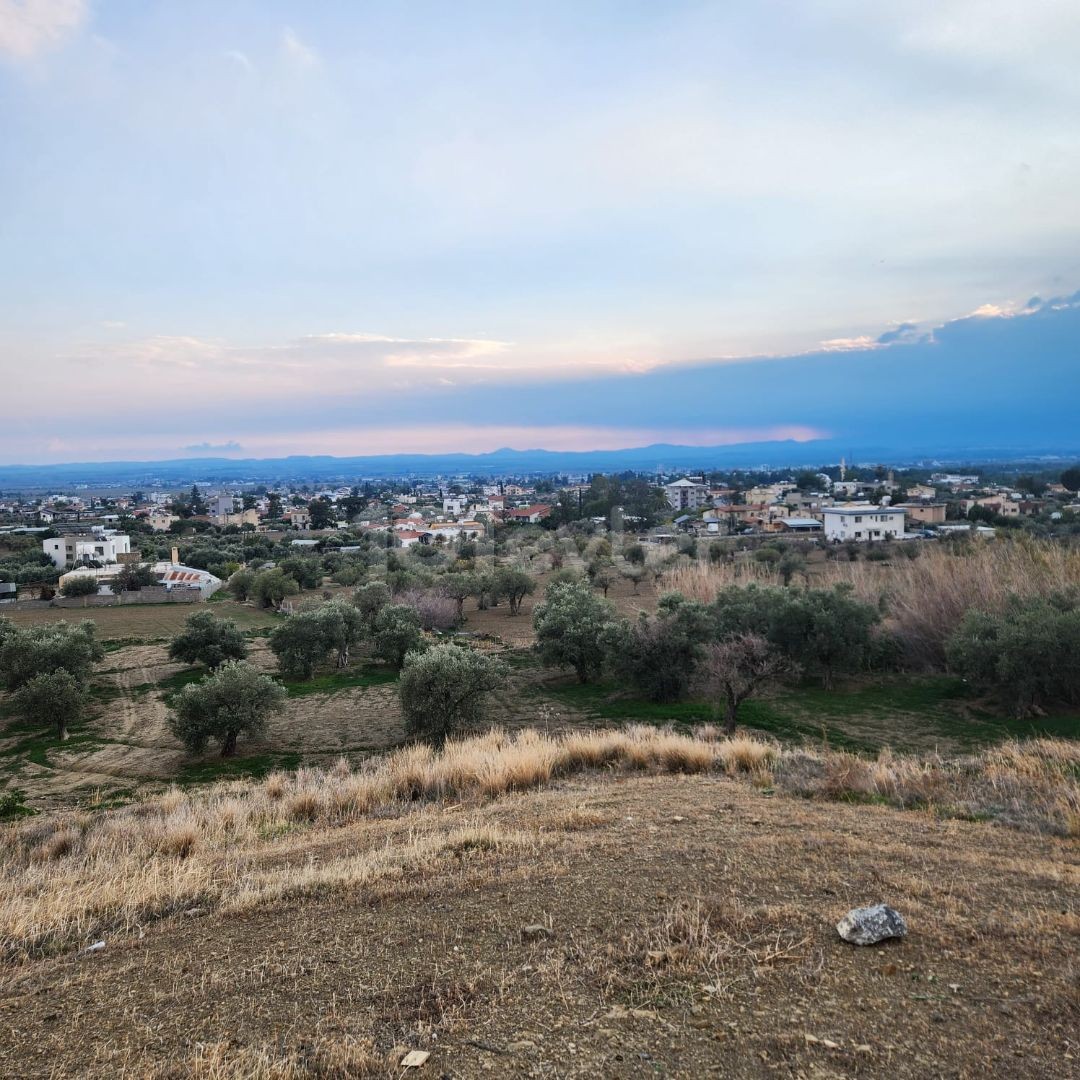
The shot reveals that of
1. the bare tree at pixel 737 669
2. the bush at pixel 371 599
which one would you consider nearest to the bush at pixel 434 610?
the bush at pixel 371 599

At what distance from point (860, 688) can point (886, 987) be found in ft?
69.7

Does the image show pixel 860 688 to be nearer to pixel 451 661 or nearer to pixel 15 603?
pixel 451 661

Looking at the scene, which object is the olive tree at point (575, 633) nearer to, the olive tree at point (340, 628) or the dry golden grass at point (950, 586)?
the dry golden grass at point (950, 586)

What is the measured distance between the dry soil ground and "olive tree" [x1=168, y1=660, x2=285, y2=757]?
1240 centimetres

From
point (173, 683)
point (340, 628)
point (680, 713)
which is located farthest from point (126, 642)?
point (680, 713)

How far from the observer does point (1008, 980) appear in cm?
372

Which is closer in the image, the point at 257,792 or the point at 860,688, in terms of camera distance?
the point at 257,792

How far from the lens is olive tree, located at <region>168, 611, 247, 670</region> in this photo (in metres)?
26.3

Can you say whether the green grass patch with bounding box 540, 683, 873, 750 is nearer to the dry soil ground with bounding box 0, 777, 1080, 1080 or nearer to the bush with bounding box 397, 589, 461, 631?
the bush with bounding box 397, 589, 461, 631

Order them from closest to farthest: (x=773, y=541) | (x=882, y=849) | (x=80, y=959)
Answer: (x=80, y=959), (x=882, y=849), (x=773, y=541)

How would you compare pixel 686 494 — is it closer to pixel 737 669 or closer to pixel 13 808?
pixel 737 669

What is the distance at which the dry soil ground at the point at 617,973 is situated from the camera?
10.7ft

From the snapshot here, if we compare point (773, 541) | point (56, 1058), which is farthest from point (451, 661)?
point (773, 541)

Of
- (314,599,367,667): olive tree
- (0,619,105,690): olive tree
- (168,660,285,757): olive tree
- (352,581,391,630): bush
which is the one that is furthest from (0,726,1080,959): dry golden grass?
(352,581,391,630): bush
